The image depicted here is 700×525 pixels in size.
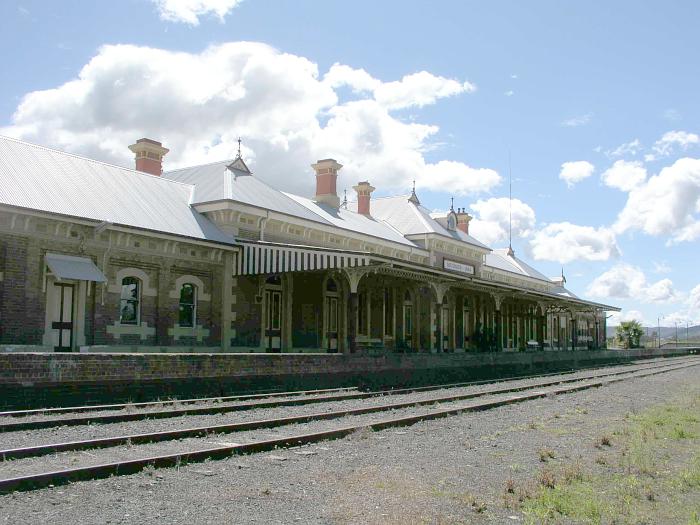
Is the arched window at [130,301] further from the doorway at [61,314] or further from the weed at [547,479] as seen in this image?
the weed at [547,479]

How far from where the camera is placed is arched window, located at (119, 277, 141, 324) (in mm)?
19469

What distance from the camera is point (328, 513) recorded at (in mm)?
5902

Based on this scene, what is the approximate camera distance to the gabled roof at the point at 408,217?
36438mm

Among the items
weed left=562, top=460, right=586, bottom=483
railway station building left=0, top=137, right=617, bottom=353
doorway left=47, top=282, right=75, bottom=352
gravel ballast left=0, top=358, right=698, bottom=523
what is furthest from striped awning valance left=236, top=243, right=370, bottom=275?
weed left=562, top=460, right=586, bottom=483

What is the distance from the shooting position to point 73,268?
17594 mm

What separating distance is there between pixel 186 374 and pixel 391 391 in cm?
522

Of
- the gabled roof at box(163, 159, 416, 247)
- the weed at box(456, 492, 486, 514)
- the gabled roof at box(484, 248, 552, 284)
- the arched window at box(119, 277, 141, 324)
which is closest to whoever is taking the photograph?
the weed at box(456, 492, 486, 514)

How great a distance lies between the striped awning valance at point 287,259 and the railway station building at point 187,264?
4cm

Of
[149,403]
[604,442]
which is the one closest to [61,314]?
[149,403]

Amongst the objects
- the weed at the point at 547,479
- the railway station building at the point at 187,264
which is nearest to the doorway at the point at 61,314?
the railway station building at the point at 187,264

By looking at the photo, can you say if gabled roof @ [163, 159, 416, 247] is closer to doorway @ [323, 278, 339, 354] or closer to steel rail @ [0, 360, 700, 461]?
doorway @ [323, 278, 339, 354]

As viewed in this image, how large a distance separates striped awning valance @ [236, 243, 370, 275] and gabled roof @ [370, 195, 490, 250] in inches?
594

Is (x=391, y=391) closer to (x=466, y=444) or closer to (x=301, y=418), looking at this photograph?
(x=301, y=418)

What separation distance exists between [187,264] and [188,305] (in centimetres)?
124
